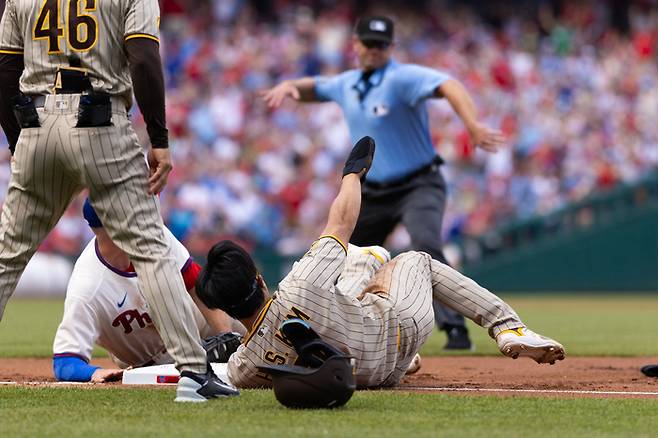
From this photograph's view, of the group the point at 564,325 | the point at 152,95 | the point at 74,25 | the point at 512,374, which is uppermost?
the point at 74,25

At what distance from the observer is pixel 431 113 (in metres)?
19.1

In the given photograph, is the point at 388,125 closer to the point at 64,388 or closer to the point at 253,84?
the point at 64,388

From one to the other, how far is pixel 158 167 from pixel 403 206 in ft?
12.7

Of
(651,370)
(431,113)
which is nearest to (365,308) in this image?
(651,370)

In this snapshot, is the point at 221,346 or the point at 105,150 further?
the point at 221,346

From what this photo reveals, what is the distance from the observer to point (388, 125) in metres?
8.55

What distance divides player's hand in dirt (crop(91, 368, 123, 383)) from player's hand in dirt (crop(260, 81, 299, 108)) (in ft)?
9.08

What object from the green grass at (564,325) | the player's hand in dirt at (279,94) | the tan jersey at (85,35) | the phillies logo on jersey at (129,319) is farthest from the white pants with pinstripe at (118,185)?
the green grass at (564,325)

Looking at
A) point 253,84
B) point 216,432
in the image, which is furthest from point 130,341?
point 253,84

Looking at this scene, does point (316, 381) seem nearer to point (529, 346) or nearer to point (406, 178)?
point (529, 346)

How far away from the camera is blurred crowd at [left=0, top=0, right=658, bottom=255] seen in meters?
17.9

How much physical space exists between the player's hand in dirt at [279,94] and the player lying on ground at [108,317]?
214cm

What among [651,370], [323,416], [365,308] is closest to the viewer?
[323,416]

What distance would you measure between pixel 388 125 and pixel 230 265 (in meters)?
3.66
